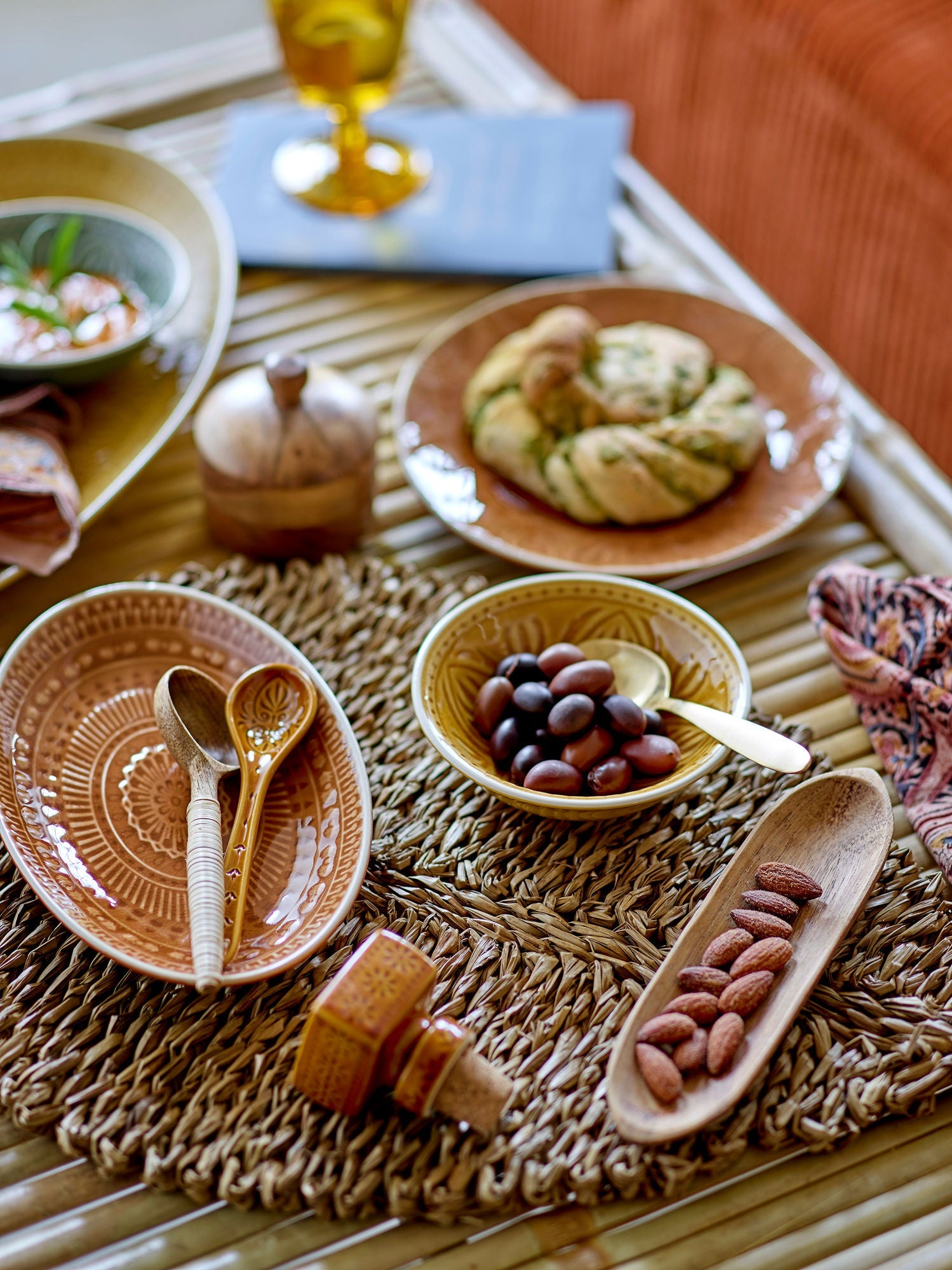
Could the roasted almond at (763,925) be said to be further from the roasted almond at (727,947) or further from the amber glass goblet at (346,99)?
the amber glass goblet at (346,99)

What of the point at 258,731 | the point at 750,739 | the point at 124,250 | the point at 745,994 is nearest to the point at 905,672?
the point at 750,739

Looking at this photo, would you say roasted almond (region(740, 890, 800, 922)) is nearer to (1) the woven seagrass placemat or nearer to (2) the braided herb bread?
(1) the woven seagrass placemat

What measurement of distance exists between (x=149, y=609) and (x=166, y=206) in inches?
20.1

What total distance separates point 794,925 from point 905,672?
195 millimetres

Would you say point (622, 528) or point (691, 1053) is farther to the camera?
point (622, 528)

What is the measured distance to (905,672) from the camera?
763 millimetres

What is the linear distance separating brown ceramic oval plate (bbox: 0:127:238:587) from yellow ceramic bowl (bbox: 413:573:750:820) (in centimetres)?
30

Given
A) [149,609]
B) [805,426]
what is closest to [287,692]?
[149,609]

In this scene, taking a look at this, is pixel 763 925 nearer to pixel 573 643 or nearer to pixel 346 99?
pixel 573 643

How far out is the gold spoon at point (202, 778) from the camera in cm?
61

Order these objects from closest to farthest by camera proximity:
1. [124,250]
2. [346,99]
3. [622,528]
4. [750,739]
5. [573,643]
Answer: [750,739]
[573,643]
[622,528]
[124,250]
[346,99]

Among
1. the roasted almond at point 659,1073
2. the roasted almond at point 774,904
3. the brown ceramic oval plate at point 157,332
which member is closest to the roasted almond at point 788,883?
the roasted almond at point 774,904

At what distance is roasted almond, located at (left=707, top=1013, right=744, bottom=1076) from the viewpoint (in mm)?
587

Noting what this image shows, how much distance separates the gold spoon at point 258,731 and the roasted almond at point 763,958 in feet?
0.84
